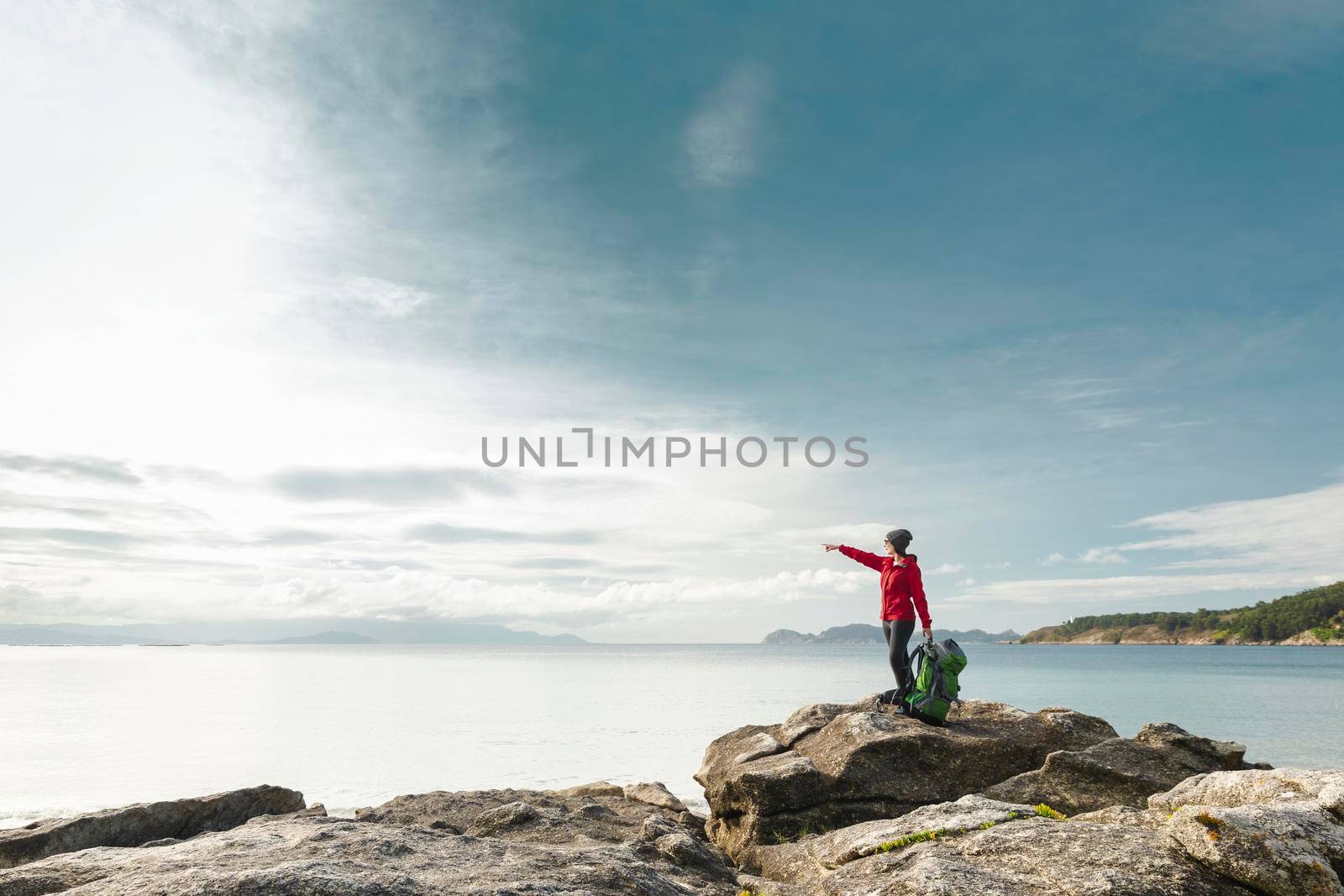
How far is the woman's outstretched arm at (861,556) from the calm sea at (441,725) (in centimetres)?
1674

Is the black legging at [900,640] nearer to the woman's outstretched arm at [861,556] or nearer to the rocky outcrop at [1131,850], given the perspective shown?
the woman's outstretched arm at [861,556]

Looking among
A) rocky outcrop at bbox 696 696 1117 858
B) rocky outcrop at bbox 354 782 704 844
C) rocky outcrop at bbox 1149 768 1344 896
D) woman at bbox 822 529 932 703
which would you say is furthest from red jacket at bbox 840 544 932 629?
rocky outcrop at bbox 1149 768 1344 896

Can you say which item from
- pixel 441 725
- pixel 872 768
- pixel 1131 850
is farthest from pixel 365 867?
pixel 441 725

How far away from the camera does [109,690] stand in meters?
87.9

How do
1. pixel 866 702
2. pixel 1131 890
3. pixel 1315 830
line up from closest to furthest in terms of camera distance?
1. pixel 1131 890
2. pixel 1315 830
3. pixel 866 702

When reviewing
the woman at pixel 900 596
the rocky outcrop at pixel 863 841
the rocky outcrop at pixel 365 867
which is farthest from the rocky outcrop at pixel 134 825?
the woman at pixel 900 596

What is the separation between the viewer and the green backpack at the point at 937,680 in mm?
15252

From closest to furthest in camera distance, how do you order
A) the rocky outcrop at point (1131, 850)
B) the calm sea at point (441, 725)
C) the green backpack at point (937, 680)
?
the rocky outcrop at point (1131, 850), the green backpack at point (937, 680), the calm sea at point (441, 725)

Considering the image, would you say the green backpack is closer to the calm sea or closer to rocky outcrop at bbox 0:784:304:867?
rocky outcrop at bbox 0:784:304:867

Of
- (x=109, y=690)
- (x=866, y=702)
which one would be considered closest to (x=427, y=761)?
(x=866, y=702)

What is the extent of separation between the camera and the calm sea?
3431cm

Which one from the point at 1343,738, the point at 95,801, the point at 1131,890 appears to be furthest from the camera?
the point at 1343,738

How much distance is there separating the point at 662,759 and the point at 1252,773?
31.9m

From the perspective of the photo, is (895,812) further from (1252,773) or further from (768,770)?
(1252,773)
